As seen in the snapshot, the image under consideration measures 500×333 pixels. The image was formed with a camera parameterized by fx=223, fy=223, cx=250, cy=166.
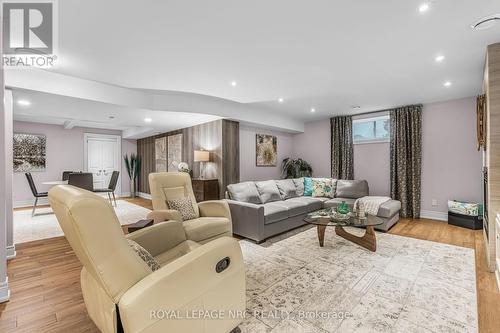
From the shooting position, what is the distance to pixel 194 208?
121 inches

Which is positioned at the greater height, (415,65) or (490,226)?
(415,65)

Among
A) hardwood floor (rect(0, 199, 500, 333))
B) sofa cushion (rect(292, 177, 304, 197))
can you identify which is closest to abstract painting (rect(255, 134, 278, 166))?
sofa cushion (rect(292, 177, 304, 197))

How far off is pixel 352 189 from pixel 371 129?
1.76 meters

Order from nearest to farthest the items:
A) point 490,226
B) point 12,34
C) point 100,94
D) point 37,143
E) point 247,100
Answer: point 12,34, point 490,226, point 100,94, point 247,100, point 37,143

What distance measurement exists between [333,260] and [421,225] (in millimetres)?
2711

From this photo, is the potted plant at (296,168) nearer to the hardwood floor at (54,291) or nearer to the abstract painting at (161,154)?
the hardwood floor at (54,291)

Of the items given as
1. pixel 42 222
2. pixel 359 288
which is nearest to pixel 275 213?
pixel 359 288

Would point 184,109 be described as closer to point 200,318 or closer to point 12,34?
point 12,34

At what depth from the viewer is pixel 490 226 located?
252cm

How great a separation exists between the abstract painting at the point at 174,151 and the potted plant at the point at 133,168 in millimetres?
2153

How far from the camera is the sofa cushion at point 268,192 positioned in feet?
14.0

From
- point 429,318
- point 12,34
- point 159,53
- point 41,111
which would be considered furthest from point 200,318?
point 41,111

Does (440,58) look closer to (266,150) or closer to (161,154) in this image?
(266,150)

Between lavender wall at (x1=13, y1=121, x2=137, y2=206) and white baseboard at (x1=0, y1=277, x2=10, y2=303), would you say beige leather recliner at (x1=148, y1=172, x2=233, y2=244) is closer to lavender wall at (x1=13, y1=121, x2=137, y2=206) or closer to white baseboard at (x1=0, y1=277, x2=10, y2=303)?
white baseboard at (x1=0, y1=277, x2=10, y2=303)
